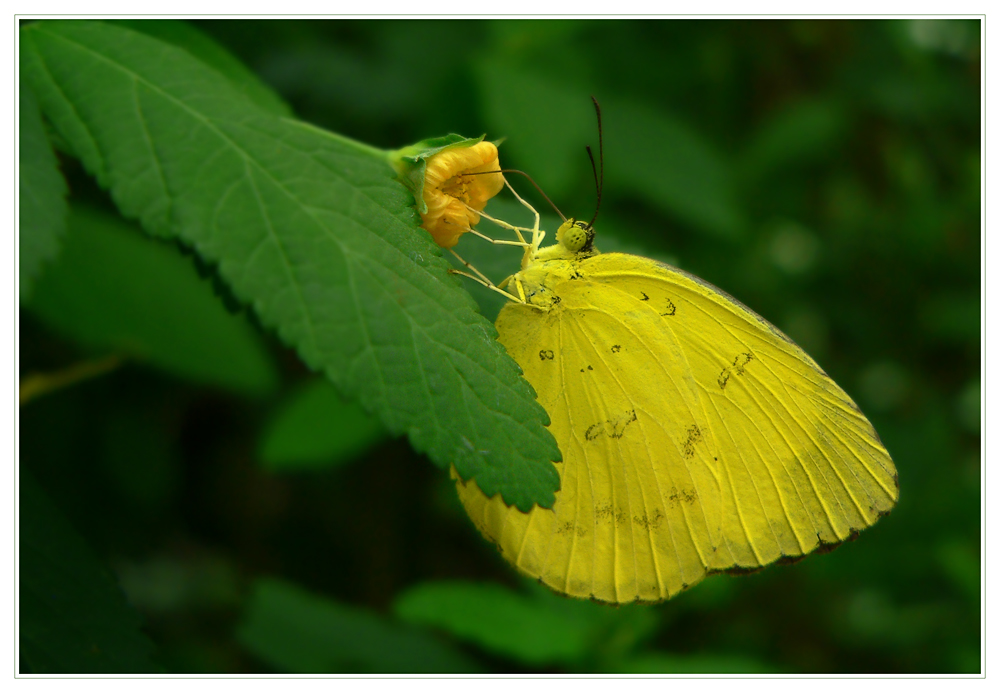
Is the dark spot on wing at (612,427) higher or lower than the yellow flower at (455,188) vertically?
lower

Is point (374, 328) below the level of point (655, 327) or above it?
below

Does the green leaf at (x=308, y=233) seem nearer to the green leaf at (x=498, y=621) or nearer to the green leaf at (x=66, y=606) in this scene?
the green leaf at (x=66, y=606)

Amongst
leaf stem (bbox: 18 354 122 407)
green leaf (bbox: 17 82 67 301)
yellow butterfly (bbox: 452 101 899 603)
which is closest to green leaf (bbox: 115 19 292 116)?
green leaf (bbox: 17 82 67 301)

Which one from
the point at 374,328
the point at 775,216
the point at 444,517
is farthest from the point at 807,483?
the point at 775,216

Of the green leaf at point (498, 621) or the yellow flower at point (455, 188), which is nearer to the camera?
the yellow flower at point (455, 188)

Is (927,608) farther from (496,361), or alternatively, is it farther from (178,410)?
(178,410)

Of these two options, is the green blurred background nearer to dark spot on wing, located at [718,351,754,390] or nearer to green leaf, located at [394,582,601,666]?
green leaf, located at [394,582,601,666]

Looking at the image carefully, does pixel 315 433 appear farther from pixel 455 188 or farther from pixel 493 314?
pixel 455 188

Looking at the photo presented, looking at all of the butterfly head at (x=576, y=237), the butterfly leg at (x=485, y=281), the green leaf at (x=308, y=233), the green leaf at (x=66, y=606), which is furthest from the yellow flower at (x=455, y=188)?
the green leaf at (x=66, y=606)
